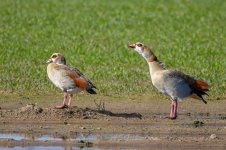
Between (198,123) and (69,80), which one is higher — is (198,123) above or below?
below

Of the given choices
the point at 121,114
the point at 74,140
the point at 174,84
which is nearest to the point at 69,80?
the point at 121,114

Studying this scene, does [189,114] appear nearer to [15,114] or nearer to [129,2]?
[15,114]

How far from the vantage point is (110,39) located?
23.1 metres

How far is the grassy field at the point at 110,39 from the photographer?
670 inches

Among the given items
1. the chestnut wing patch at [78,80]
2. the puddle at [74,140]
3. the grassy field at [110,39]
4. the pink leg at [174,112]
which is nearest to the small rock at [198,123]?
the pink leg at [174,112]

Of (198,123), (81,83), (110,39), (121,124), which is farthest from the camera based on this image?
(110,39)

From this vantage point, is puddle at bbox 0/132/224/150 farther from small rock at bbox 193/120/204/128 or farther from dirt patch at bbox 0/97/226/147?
small rock at bbox 193/120/204/128

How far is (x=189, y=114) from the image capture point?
14.1 meters

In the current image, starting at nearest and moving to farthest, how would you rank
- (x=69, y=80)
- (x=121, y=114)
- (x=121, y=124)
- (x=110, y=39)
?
1. (x=121, y=124)
2. (x=69, y=80)
3. (x=121, y=114)
4. (x=110, y=39)

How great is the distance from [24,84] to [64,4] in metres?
15.1

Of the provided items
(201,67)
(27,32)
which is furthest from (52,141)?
(27,32)

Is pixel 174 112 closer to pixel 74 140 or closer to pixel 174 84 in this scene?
pixel 174 84

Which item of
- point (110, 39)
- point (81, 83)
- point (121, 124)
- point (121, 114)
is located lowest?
point (121, 124)

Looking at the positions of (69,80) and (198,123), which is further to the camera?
(69,80)
